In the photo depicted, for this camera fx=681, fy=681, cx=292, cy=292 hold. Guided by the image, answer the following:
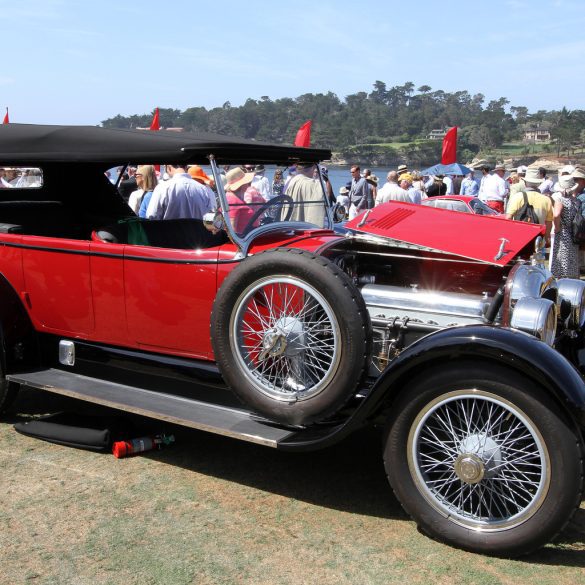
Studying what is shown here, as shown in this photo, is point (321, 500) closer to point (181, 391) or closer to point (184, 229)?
point (181, 391)

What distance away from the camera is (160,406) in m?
3.67

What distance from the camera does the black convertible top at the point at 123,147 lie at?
3713mm

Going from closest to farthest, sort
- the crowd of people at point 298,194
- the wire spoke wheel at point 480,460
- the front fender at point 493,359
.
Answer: the front fender at point 493,359 < the wire spoke wheel at point 480,460 < the crowd of people at point 298,194

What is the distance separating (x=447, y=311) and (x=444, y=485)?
0.94 m

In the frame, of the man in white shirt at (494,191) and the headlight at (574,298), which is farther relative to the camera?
the man in white shirt at (494,191)

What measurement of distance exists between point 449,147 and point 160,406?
1465cm

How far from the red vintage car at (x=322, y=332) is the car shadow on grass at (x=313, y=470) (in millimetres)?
310

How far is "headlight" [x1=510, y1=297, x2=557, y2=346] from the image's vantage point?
10.6 feet

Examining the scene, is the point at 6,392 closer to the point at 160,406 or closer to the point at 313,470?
the point at 160,406

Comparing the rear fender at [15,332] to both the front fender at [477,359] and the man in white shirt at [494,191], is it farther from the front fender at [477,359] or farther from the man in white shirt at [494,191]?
the man in white shirt at [494,191]

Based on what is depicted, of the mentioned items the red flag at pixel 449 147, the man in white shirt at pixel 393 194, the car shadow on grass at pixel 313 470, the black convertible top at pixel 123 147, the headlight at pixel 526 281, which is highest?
the red flag at pixel 449 147

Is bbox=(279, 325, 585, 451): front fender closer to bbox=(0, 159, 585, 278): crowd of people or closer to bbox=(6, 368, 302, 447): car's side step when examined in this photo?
bbox=(6, 368, 302, 447): car's side step

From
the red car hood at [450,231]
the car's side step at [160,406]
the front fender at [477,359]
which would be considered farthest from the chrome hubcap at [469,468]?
the red car hood at [450,231]

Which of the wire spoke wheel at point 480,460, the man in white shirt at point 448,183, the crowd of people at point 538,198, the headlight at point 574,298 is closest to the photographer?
the wire spoke wheel at point 480,460
